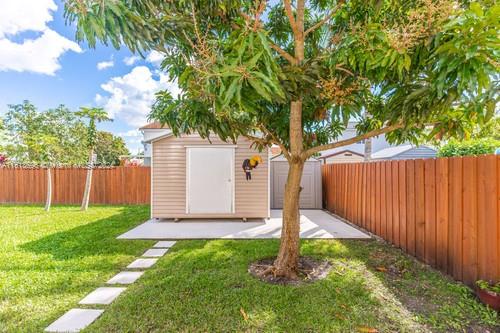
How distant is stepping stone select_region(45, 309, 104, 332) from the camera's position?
90.5 inches

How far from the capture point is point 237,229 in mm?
5914

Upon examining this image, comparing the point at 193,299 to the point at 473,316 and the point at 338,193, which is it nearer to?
the point at 473,316

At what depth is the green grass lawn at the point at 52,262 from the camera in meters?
2.61

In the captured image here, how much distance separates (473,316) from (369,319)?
97 centimetres

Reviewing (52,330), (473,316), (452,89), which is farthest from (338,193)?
(52,330)

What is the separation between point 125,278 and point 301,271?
7.35ft

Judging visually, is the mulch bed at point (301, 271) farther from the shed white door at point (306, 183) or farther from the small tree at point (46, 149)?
the small tree at point (46, 149)

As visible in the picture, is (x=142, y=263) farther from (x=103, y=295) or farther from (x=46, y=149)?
(x=46, y=149)

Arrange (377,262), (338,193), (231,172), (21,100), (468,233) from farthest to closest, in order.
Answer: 1. (21,100)
2. (338,193)
3. (231,172)
4. (377,262)
5. (468,233)

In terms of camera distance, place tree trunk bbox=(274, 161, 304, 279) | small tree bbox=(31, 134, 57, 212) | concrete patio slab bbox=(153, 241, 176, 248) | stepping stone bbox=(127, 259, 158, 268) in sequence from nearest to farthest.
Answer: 1. tree trunk bbox=(274, 161, 304, 279)
2. stepping stone bbox=(127, 259, 158, 268)
3. concrete patio slab bbox=(153, 241, 176, 248)
4. small tree bbox=(31, 134, 57, 212)

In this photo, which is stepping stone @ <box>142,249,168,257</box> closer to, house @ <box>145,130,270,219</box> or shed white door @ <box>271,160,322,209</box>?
house @ <box>145,130,270,219</box>

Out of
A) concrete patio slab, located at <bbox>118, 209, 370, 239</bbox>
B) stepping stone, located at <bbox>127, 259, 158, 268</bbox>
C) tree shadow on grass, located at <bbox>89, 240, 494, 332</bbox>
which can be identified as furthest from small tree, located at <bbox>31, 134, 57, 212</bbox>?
Answer: tree shadow on grass, located at <bbox>89, 240, 494, 332</bbox>

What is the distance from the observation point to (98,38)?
79.1 inches

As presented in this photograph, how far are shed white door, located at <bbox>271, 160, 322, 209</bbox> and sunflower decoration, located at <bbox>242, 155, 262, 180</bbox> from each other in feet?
7.77
